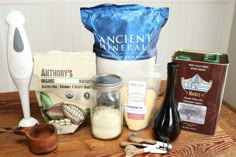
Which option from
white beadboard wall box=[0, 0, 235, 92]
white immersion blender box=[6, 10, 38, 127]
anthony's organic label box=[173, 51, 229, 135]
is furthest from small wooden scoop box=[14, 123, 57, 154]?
white beadboard wall box=[0, 0, 235, 92]

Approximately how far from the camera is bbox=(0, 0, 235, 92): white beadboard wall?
1.48 metres

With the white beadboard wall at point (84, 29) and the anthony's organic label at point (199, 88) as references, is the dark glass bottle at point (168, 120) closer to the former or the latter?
the anthony's organic label at point (199, 88)

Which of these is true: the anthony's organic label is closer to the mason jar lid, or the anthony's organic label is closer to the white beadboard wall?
the mason jar lid

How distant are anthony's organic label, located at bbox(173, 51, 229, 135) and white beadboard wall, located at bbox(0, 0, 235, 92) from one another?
0.88 metres

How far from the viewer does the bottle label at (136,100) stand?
0.68 m

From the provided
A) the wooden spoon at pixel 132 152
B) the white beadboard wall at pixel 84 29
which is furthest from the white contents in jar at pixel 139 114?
the white beadboard wall at pixel 84 29

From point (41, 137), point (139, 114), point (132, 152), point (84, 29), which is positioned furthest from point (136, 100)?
point (84, 29)

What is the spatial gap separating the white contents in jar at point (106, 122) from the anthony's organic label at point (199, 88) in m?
0.19

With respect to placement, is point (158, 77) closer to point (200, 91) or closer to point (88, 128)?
→ point (200, 91)

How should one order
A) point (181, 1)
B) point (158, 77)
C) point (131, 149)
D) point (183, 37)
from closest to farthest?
point (131, 149) → point (158, 77) → point (181, 1) → point (183, 37)

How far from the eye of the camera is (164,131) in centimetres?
65

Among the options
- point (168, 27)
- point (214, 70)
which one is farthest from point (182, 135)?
point (168, 27)

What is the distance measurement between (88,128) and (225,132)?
418 mm

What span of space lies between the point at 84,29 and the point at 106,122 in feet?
3.44
